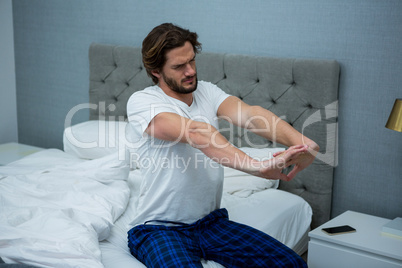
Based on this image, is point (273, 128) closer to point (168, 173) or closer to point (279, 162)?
point (279, 162)

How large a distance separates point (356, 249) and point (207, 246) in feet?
2.34

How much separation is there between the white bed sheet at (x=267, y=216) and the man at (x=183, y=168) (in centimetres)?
20

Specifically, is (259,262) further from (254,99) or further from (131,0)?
(131,0)

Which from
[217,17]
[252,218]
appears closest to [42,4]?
[217,17]

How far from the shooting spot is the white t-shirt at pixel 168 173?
180 cm

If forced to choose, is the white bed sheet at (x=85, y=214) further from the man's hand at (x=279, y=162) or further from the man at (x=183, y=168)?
the man's hand at (x=279, y=162)

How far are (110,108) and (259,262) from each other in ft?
6.15

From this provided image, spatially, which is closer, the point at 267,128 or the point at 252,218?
the point at 267,128

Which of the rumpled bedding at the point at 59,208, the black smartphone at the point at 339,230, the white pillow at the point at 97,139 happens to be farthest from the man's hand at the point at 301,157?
the white pillow at the point at 97,139

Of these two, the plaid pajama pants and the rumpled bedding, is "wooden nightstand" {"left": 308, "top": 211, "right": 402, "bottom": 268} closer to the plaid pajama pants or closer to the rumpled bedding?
the plaid pajama pants

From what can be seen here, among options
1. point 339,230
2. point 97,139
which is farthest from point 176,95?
point 97,139

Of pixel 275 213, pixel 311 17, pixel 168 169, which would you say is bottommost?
pixel 275 213

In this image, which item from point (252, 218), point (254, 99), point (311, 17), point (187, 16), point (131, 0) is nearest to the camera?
point (252, 218)

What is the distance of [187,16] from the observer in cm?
290
